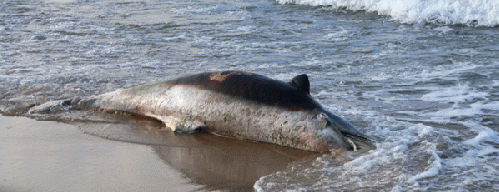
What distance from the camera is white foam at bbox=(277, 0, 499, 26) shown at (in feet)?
31.6

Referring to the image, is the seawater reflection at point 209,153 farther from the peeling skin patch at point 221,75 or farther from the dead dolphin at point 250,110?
the peeling skin patch at point 221,75

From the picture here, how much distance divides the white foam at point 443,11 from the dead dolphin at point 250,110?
708 cm

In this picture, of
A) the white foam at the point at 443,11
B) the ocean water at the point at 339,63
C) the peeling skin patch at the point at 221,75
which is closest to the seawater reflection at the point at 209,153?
the ocean water at the point at 339,63

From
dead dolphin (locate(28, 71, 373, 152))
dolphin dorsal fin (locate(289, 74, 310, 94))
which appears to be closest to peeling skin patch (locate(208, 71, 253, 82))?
dead dolphin (locate(28, 71, 373, 152))

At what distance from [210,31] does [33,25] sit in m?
4.62

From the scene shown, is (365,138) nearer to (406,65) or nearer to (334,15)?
(406,65)

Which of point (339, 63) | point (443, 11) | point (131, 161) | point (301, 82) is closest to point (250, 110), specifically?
point (301, 82)

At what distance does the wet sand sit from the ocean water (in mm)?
274

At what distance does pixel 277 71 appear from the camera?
645 cm

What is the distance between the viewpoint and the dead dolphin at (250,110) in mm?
3652

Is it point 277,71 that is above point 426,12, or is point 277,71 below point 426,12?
below

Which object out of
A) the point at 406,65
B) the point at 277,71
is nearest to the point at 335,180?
the point at 277,71

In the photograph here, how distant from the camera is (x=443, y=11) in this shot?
1034 cm

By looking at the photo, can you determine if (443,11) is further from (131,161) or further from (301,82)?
(131,161)
